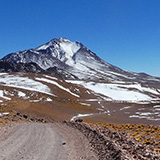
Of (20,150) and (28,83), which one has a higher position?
(28,83)

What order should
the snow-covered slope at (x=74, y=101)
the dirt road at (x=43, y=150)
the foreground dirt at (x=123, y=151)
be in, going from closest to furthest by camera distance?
the foreground dirt at (x=123, y=151) < the dirt road at (x=43, y=150) < the snow-covered slope at (x=74, y=101)

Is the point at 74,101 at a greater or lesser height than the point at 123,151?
greater

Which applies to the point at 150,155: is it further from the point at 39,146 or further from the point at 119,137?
the point at 39,146

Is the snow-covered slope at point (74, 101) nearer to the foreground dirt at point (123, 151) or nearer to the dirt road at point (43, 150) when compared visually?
the dirt road at point (43, 150)

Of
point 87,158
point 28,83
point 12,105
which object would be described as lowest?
point 87,158

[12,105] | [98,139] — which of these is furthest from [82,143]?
[12,105]

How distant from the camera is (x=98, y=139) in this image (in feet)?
51.6

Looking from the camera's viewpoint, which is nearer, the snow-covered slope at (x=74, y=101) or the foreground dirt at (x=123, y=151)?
the foreground dirt at (x=123, y=151)

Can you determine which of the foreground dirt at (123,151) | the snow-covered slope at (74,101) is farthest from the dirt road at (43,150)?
the snow-covered slope at (74,101)

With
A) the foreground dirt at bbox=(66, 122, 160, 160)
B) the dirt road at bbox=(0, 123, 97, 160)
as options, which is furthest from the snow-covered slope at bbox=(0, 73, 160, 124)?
the foreground dirt at bbox=(66, 122, 160, 160)

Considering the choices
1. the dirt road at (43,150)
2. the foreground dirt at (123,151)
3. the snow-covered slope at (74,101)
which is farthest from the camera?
the snow-covered slope at (74,101)

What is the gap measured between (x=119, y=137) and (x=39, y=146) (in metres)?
6.23

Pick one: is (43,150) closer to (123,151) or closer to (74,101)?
(123,151)

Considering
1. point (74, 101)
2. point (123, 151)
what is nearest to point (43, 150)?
point (123, 151)
